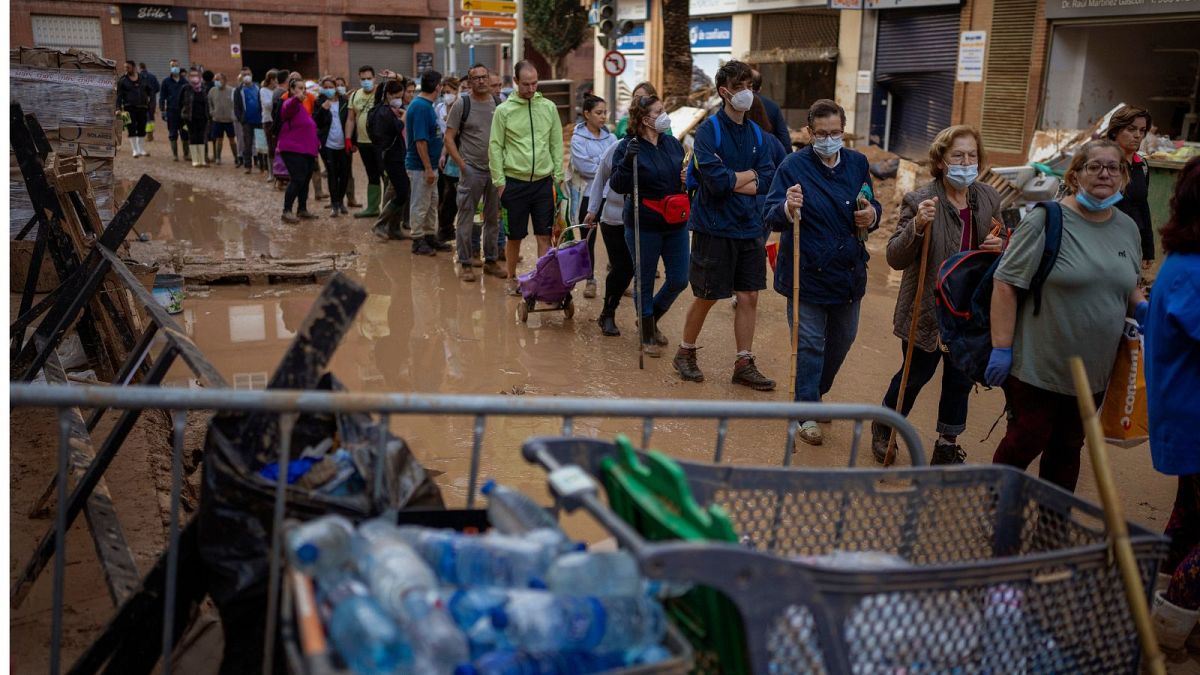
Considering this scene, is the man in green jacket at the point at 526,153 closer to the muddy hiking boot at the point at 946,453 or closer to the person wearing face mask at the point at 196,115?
the muddy hiking boot at the point at 946,453

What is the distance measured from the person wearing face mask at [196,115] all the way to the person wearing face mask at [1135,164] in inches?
743

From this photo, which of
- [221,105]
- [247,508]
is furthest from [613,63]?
[247,508]

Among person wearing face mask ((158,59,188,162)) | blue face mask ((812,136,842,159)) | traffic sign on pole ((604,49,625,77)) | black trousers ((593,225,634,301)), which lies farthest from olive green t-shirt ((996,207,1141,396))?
person wearing face mask ((158,59,188,162))

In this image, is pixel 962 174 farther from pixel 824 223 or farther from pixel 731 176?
pixel 731 176

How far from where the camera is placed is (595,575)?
75.9 inches

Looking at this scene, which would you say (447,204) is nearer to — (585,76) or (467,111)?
(467,111)

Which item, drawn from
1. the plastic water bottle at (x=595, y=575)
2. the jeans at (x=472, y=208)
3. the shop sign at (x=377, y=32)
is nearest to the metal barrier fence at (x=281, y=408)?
the plastic water bottle at (x=595, y=575)

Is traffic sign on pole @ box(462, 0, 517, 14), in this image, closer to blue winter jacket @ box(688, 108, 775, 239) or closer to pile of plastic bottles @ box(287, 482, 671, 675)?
blue winter jacket @ box(688, 108, 775, 239)

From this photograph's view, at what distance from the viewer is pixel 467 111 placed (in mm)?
10000

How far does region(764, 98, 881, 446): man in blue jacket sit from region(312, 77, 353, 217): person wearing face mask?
9614 mm

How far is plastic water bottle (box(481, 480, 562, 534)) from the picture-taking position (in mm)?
2168

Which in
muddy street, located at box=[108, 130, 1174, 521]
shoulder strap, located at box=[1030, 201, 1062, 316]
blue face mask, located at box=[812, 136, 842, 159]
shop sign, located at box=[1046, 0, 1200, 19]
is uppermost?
shop sign, located at box=[1046, 0, 1200, 19]

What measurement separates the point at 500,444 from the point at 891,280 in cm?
654

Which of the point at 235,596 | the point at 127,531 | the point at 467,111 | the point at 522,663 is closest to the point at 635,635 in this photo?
the point at 522,663
